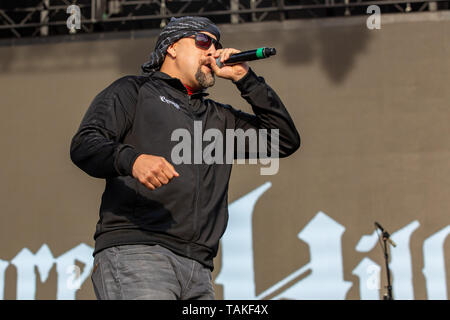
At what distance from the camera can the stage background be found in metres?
5.80

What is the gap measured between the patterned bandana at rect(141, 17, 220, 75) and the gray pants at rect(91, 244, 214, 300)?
703mm

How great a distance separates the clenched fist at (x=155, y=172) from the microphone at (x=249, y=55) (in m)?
0.53

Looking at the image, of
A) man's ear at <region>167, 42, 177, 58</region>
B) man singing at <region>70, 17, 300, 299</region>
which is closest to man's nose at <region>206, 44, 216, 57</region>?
man singing at <region>70, 17, 300, 299</region>

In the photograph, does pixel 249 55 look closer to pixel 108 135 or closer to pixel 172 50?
pixel 172 50

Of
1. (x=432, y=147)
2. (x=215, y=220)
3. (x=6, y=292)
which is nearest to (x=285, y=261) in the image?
(x=432, y=147)

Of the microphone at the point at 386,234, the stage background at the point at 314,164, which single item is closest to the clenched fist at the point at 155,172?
the microphone at the point at 386,234

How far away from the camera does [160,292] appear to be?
5.33 feet

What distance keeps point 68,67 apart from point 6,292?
235 centimetres

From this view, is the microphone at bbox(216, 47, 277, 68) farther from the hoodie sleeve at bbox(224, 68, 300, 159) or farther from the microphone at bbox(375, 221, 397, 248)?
the microphone at bbox(375, 221, 397, 248)

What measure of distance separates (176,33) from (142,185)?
64 cm

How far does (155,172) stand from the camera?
1516mm

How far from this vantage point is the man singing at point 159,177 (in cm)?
166

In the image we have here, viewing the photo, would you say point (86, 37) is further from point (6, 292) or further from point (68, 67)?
point (6, 292)

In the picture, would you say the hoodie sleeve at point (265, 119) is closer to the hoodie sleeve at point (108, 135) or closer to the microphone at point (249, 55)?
the microphone at point (249, 55)
